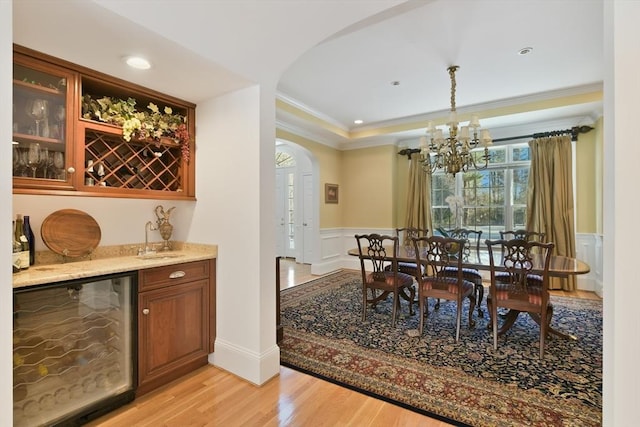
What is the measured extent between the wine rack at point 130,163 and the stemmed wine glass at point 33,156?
26 centimetres

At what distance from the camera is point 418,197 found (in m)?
5.80

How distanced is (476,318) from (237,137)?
3.25 m

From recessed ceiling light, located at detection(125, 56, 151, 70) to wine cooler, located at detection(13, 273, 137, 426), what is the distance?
136cm

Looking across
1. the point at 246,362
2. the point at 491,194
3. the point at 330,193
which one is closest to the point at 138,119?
the point at 246,362

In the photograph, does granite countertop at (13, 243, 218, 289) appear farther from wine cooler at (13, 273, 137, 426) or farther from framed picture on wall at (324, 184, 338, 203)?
framed picture on wall at (324, 184, 338, 203)

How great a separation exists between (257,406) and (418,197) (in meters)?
4.74

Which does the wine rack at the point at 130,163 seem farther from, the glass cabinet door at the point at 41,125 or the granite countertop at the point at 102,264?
the granite countertop at the point at 102,264

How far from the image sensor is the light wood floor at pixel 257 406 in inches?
Answer: 71.4

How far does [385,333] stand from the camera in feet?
10.0

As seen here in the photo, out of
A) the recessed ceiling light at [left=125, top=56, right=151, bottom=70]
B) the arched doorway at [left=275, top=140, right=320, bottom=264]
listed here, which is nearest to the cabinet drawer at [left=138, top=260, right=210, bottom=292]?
the recessed ceiling light at [left=125, top=56, right=151, bottom=70]

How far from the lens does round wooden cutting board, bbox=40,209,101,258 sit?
6.65 ft

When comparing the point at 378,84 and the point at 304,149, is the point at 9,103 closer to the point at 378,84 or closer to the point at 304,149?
the point at 378,84

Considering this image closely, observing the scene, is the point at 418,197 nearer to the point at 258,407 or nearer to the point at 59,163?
the point at 258,407
